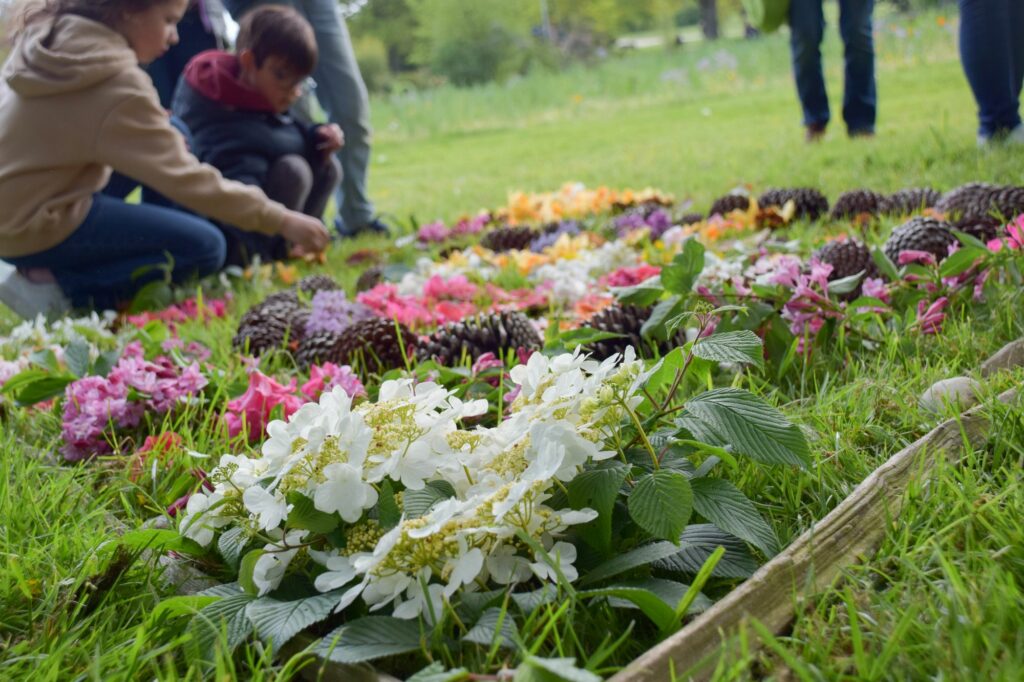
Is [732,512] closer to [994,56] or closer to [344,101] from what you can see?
[994,56]

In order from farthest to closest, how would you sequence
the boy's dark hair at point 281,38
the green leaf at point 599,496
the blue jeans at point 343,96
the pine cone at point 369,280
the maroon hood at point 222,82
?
the blue jeans at point 343,96 < the maroon hood at point 222,82 < the boy's dark hair at point 281,38 < the pine cone at point 369,280 < the green leaf at point 599,496

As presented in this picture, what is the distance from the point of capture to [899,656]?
2.44 feet

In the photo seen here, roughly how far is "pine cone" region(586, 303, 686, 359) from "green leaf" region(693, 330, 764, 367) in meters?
0.66

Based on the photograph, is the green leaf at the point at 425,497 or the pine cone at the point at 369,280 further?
the pine cone at the point at 369,280

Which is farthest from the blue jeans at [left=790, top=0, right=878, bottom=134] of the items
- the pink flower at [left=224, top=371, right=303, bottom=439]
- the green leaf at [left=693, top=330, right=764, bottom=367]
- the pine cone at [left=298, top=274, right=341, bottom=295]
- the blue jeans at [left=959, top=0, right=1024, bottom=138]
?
the green leaf at [left=693, top=330, right=764, bottom=367]

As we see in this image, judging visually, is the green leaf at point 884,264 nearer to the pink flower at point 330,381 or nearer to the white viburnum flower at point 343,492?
the pink flower at point 330,381

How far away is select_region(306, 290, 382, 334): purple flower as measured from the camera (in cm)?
213

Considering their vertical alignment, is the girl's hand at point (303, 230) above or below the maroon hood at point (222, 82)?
below

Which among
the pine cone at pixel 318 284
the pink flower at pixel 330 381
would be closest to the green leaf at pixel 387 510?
the pink flower at pixel 330 381

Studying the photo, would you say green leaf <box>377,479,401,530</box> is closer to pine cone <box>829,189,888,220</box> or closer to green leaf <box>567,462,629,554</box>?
green leaf <box>567,462,629,554</box>

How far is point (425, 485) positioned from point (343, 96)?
387 cm

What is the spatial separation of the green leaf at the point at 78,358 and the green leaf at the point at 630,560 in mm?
1244

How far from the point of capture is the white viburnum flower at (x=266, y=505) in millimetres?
935

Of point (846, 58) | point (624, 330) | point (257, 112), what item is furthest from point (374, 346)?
point (846, 58)
